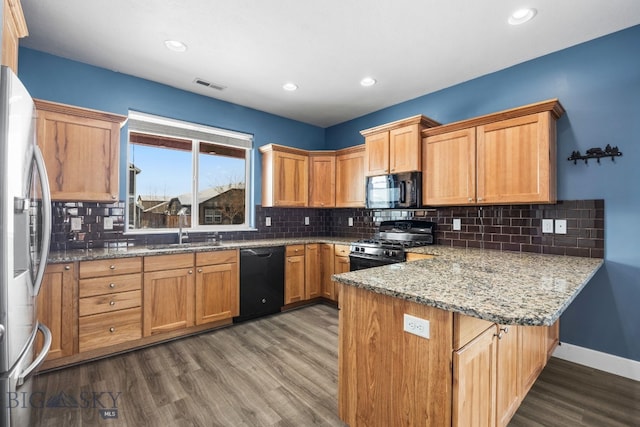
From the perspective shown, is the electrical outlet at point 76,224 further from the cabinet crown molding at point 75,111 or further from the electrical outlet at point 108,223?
the cabinet crown molding at point 75,111

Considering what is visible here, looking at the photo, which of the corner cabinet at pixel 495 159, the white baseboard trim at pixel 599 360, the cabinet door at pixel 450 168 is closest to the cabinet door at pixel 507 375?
the white baseboard trim at pixel 599 360

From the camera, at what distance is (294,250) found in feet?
12.4

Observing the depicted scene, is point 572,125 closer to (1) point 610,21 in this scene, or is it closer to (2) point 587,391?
(1) point 610,21

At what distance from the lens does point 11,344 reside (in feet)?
3.53

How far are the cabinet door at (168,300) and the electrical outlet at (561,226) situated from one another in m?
3.47

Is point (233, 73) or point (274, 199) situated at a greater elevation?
point (233, 73)

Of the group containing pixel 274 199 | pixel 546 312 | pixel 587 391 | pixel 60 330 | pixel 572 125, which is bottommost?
pixel 587 391

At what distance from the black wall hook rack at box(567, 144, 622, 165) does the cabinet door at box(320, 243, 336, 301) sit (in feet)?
8.77

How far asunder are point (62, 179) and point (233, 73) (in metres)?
1.84

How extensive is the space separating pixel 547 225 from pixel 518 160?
2.21ft

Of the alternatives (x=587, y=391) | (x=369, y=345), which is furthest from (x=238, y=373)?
(x=587, y=391)

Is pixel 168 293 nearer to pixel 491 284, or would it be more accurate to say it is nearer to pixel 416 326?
pixel 416 326

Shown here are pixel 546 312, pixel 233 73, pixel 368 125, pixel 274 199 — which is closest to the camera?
pixel 546 312

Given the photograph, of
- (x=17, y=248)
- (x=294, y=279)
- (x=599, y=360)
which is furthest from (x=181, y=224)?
(x=599, y=360)
